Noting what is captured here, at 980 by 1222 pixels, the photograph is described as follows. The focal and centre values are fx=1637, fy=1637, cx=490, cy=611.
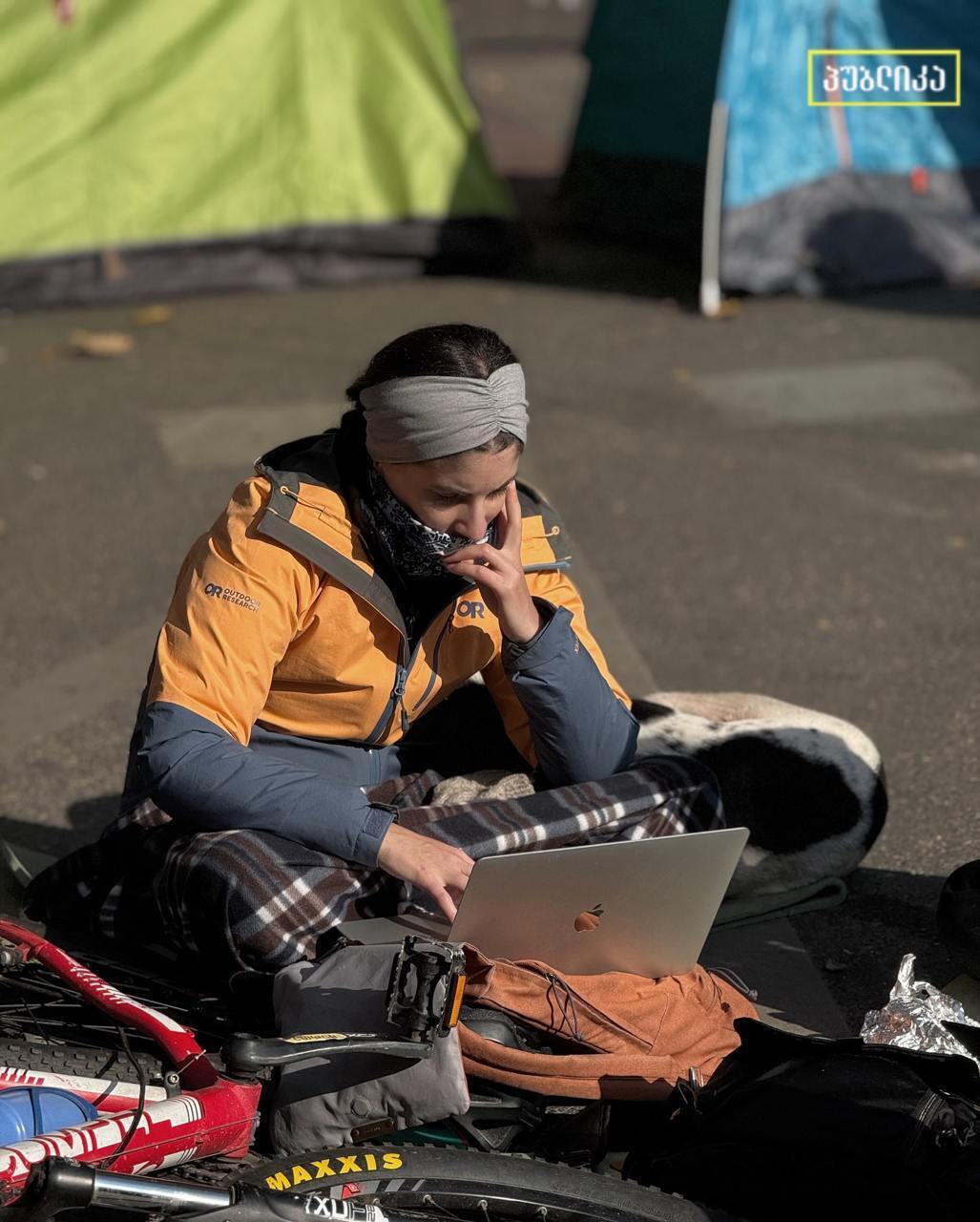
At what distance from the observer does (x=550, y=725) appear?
301 cm

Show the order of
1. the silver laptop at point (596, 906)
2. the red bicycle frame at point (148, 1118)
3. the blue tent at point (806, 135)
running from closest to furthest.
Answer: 1. the red bicycle frame at point (148, 1118)
2. the silver laptop at point (596, 906)
3. the blue tent at point (806, 135)

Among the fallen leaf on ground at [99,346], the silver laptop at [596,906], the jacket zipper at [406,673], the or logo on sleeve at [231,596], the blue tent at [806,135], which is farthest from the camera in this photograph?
the blue tent at [806,135]

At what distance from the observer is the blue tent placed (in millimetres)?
7566

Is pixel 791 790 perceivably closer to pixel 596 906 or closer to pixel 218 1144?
pixel 596 906

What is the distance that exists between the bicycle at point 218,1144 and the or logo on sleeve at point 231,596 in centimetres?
65

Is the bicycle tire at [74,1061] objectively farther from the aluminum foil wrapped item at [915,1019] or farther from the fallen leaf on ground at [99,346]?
the fallen leaf on ground at [99,346]

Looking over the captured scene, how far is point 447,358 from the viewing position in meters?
2.80

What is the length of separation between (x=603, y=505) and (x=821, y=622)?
3.83 ft

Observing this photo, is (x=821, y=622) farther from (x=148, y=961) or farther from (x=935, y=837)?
(x=148, y=961)

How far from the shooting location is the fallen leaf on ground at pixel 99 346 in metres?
7.42

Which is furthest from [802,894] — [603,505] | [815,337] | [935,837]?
[815,337]

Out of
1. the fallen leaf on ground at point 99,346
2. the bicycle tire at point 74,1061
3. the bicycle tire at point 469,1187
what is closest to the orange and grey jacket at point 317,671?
the bicycle tire at point 74,1061

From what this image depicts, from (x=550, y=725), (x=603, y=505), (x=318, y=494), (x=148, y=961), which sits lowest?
(x=603, y=505)

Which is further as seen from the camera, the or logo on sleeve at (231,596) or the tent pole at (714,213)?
the tent pole at (714,213)
